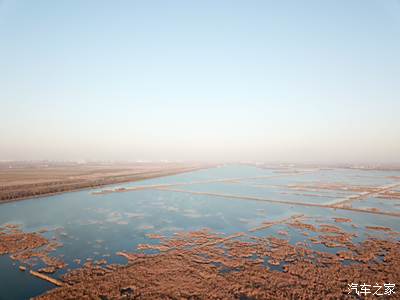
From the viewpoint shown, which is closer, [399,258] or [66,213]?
[399,258]

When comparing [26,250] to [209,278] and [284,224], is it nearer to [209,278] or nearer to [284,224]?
[209,278]

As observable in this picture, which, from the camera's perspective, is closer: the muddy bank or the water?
the muddy bank

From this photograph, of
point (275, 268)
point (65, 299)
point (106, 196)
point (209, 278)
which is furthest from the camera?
point (106, 196)

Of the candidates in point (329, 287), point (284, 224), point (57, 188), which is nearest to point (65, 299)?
point (329, 287)

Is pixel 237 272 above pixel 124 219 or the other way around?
above

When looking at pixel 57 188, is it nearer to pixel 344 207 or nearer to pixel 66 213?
pixel 66 213

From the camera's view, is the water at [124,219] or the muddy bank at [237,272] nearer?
the muddy bank at [237,272]

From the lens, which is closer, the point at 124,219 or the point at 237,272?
the point at 237,272

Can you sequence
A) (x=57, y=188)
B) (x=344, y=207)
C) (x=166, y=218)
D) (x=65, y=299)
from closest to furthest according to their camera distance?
(x=65, y=299), (x=166, y=218), (x=344, y=207), (x=57, y=188)

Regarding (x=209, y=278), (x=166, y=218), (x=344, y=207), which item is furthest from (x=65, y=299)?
(x=344, y=207)
